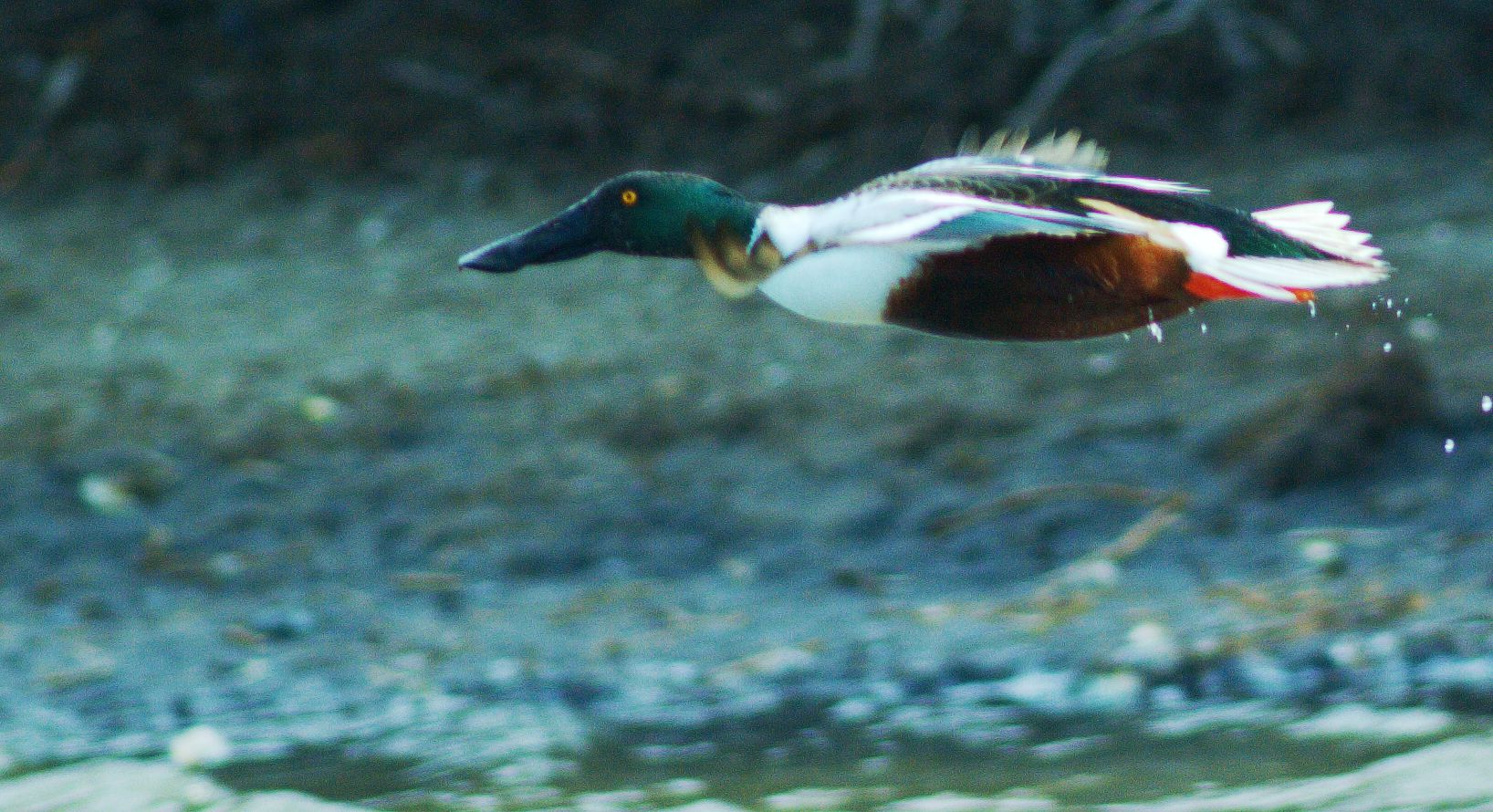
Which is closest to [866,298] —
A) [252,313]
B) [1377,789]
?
[1377,789]

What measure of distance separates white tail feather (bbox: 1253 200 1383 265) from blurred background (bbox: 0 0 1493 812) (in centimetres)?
157

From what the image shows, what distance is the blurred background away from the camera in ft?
13.6

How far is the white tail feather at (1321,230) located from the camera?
229 centimetres

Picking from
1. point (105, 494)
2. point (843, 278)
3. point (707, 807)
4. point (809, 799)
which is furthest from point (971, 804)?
point (105, 494)

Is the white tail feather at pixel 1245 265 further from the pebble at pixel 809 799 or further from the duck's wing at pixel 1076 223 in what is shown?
the pebble at pixel 809 799

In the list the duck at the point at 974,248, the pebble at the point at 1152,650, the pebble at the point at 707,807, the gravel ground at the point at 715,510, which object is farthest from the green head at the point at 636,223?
the pebble at the point at 1152,650

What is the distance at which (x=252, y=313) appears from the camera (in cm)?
650

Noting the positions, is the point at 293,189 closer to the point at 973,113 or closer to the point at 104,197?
the point at 104,197

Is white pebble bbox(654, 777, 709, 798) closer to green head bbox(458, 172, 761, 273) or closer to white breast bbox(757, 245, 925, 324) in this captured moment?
green head bbox(458, 172, 761, 273)

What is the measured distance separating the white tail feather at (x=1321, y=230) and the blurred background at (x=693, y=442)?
62.0 inches

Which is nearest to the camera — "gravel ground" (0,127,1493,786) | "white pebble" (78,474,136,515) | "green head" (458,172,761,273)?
"green head" (458,172,761,273)

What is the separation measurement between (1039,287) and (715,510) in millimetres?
3156

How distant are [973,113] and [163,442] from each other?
2943 mm

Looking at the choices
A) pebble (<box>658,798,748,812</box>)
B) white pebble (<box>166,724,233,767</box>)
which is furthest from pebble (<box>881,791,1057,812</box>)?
white pebble (<box>166,724,233,767</box>)
